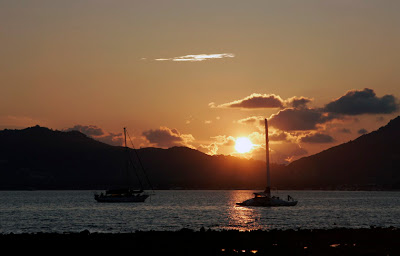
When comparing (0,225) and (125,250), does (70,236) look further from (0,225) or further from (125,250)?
(0,225)

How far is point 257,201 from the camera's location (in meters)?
150

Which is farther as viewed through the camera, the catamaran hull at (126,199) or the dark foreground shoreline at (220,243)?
the catamaran hull at (126,199)

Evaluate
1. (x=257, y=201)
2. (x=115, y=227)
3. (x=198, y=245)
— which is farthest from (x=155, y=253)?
(x=257, y=201)

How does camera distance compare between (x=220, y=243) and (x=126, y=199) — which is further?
(x=126, y=199)

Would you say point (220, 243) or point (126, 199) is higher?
point (126, 199)

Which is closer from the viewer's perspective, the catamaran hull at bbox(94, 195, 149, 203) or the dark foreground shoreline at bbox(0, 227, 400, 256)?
the dark foreground shoreline at bbox(0, 227, 400, 256)

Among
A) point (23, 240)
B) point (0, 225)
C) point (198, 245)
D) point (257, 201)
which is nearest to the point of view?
point (198, 245)

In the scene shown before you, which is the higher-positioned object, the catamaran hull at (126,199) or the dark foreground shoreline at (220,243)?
the catamaran hull at (126,199)

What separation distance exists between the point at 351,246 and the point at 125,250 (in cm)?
1704

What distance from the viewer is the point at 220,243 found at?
5372 cm

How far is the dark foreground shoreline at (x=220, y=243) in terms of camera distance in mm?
47500

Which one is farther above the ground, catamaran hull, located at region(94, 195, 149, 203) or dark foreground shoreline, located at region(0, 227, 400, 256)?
catamaran hull, located at region(94, 195, 149, 203)

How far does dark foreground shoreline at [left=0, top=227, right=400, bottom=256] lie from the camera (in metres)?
47.5

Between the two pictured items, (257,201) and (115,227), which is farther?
(257,201)
